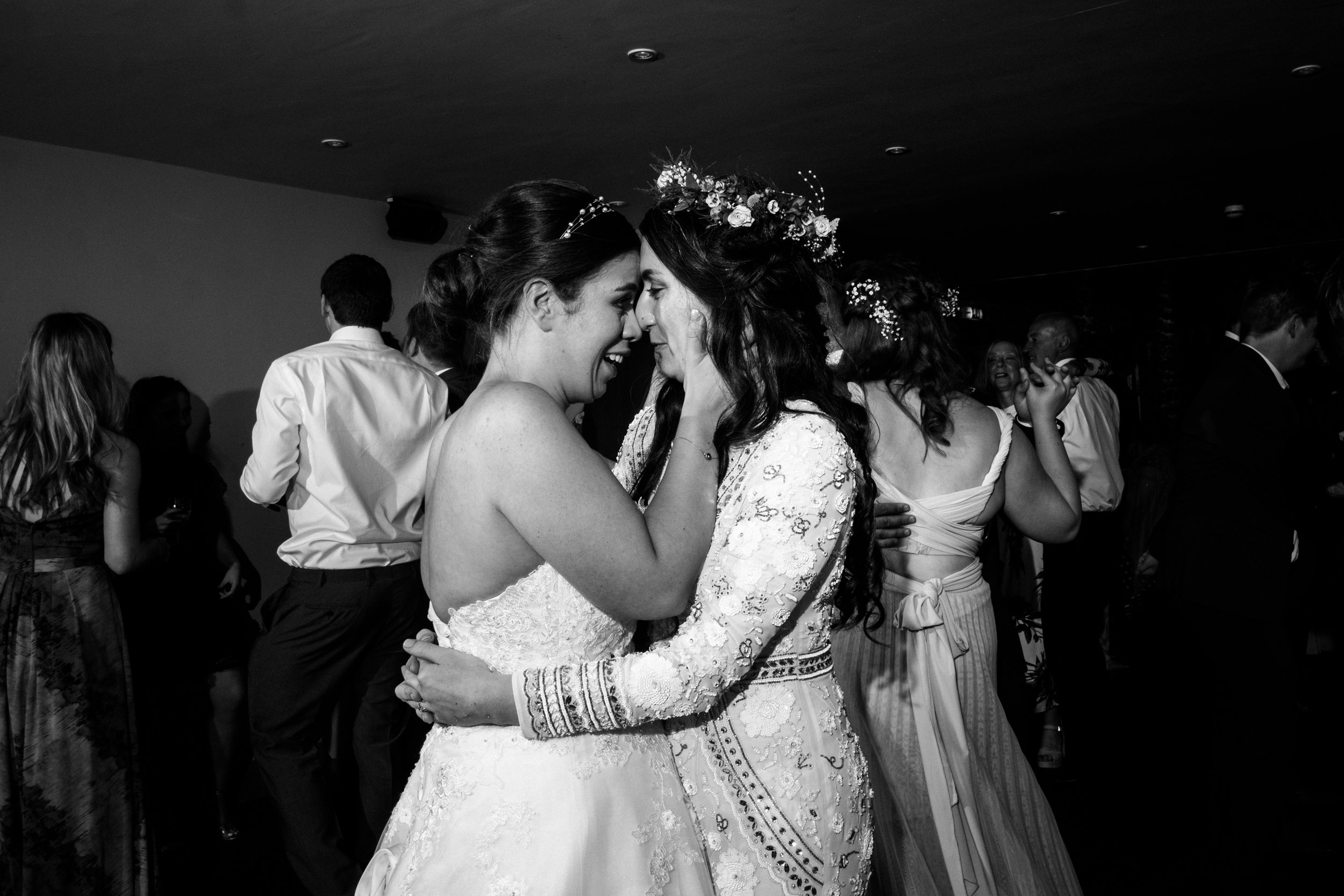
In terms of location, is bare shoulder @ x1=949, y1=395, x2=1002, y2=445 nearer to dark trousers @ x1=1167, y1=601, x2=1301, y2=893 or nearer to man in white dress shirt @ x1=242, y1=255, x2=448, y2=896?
dark trousers @ x1=1167, y1=601, x2=1301, y2=893

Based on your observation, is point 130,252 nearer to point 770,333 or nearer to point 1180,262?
point 770,333

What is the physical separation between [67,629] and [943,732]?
2.46 m

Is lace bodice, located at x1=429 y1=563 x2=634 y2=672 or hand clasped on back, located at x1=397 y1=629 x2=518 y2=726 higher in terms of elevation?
lace bodice, located at x1=429 y1=563 x2=634 y2=672

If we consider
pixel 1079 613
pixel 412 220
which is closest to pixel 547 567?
pixel 1079 613

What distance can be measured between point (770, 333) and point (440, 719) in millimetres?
748

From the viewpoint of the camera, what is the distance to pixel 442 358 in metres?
3.85

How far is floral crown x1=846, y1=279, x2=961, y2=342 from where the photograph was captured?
2588 mm

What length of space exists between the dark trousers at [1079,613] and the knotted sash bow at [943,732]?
239 cm

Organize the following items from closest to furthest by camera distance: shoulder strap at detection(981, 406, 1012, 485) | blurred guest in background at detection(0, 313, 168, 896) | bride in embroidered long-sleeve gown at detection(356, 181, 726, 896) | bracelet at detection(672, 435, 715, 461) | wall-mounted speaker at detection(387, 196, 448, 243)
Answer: bride in embroidered long-sleeve gown at detection(356, 181, 726, 896) → bracelet at detection(672, 435, 715, 461) → shoulder strap at detection(981, 406, 1012, 485) → blurred guest in background at detection(0, 313, 168, 896) → wall-mounted speaker at detection(387, 196, 448, 243)

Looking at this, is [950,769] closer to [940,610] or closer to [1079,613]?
[940,610]

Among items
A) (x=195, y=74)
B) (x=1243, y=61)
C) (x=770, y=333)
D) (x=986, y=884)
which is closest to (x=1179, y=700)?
(x=1243, y=61)

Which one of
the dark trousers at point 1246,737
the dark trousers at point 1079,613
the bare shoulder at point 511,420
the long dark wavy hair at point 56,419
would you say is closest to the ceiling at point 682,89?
the long dark wavy hair at point 56,419

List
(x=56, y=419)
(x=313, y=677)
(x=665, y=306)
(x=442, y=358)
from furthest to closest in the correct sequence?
(x=442, y=358), (x=313, y=677), (x=56, y=419), (x=665, y=306)

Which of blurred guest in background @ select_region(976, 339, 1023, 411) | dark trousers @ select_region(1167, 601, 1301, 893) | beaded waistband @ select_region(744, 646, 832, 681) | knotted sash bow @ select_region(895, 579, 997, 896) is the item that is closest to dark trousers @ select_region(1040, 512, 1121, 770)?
blurred guest in background @ select_region(976, 339, 1023, 411)
